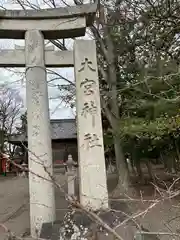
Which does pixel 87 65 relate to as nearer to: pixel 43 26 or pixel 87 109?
pixel 87 109

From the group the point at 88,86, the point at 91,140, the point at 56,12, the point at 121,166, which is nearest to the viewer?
the point at 91,140

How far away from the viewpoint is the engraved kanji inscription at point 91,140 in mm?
5156

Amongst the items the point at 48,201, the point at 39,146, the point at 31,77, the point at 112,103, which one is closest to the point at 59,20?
the point at 31,77

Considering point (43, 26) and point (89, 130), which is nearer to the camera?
point (89, 130)

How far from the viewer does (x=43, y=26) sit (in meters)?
5.59

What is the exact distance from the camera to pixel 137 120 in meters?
8.49

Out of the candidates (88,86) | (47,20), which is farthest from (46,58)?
(88,86)

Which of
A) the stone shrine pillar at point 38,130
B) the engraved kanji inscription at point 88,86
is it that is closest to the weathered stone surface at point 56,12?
the stone shrine pillar at point 38,130

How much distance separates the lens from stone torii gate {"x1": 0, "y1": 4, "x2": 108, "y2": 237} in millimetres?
5098

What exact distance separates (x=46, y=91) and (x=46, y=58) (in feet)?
2.21

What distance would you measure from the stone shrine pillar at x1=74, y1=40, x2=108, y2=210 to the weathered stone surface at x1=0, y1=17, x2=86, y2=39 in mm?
413

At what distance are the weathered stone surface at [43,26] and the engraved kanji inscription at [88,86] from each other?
1159 millimetres

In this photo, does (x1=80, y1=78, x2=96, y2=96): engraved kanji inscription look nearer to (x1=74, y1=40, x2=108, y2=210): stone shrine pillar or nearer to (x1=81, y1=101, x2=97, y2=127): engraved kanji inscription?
(x1=74, y1=40, x2=108, y2=210): stone shrine pillar

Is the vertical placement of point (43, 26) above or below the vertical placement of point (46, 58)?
above
